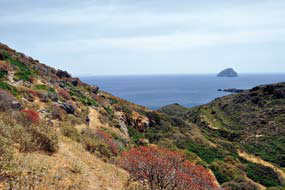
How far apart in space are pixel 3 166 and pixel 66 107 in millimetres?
13751

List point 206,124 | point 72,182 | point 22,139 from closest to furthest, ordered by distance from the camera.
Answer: point 72,182
point 22,139
point 206,124

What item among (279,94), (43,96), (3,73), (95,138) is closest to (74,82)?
(3,73)

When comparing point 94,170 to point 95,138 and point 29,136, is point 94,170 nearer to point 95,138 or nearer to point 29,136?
point 29,136

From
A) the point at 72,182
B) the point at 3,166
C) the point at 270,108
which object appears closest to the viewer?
the point at 3,166

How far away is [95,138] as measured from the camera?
1299cm

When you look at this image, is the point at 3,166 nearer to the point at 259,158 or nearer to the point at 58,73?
the point at 58,73

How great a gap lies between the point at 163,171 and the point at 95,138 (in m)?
5.77

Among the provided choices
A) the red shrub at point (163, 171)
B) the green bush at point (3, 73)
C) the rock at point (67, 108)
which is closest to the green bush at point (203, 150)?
the rock at point (67, 108)

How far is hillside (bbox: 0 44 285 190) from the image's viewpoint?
7.12 meters

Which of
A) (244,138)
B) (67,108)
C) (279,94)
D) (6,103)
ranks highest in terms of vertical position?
(6,103)

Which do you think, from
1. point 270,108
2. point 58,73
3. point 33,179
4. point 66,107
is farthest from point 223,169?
point 270,108

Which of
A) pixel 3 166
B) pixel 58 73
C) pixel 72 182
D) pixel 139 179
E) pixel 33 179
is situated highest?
pixel 58 73

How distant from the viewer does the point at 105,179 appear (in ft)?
26.4

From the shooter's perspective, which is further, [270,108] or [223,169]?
[270,108]
